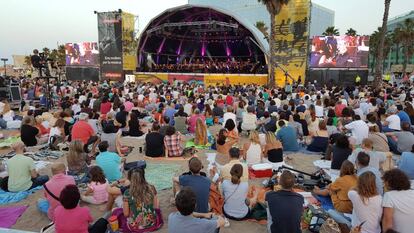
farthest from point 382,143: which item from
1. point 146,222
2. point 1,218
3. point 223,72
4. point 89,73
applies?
point 89,73

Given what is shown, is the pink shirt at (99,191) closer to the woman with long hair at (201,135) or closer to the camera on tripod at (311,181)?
the camera on tripod at (311,181)

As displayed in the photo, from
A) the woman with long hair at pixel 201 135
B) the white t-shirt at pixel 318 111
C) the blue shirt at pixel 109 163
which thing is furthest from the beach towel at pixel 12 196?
the white t-shirt at pixel 318 111

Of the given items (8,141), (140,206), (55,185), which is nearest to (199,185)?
(140,206)

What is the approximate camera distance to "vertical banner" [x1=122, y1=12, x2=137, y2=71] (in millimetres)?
35188

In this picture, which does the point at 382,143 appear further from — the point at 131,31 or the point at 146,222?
the point at 131,31

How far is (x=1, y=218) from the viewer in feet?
17.7

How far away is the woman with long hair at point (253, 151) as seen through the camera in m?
7.27

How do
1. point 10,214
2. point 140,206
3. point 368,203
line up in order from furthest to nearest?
point 10,214, point 140,206, point 368,203

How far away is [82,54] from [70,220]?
39.5 meters

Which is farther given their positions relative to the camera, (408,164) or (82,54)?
(82,54)

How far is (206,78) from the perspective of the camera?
31.6 m

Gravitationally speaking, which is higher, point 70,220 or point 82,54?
point 82,54

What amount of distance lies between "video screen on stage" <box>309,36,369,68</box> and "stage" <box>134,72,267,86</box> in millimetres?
5062

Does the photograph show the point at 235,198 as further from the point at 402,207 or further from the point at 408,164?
the point at 408,164
